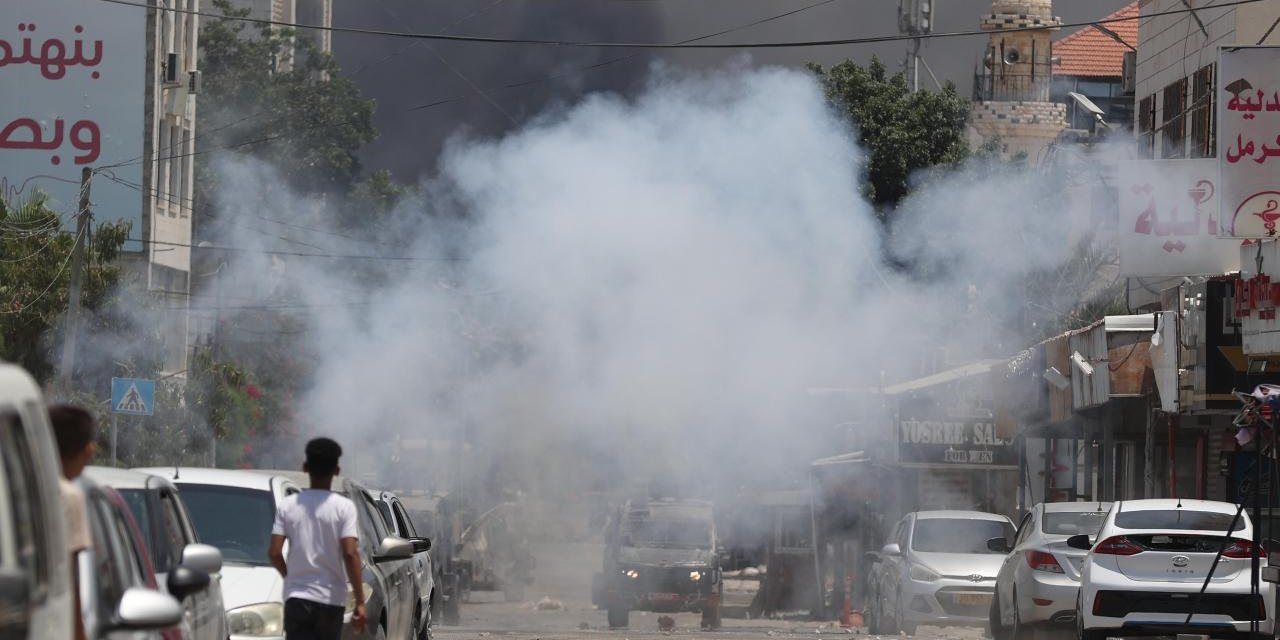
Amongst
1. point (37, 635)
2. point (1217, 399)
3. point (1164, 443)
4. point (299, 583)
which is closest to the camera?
point (37, 635)

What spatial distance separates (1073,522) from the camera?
17266 mm

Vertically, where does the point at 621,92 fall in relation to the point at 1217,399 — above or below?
above

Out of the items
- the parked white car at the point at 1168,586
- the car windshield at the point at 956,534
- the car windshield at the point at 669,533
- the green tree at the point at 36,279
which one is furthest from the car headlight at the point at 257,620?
the green tree at the point at 36,279

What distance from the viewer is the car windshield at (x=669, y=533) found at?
28.0 m

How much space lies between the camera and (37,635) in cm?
456

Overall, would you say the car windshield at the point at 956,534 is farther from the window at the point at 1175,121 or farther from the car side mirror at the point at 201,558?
the car side mirror at the point at 201,558

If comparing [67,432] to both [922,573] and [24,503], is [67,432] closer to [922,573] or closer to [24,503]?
[24,503]

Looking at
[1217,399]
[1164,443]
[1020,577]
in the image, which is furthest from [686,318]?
[1020,577]

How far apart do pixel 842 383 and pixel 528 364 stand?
633cm

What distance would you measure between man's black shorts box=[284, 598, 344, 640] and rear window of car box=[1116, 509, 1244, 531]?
7955mm

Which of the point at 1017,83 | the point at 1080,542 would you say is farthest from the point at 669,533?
the point at 1017,83

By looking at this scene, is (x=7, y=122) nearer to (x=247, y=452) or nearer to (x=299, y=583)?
(x=247, y=452)

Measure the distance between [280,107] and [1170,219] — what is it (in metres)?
36.5

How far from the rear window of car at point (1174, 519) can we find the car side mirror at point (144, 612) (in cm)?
1060
